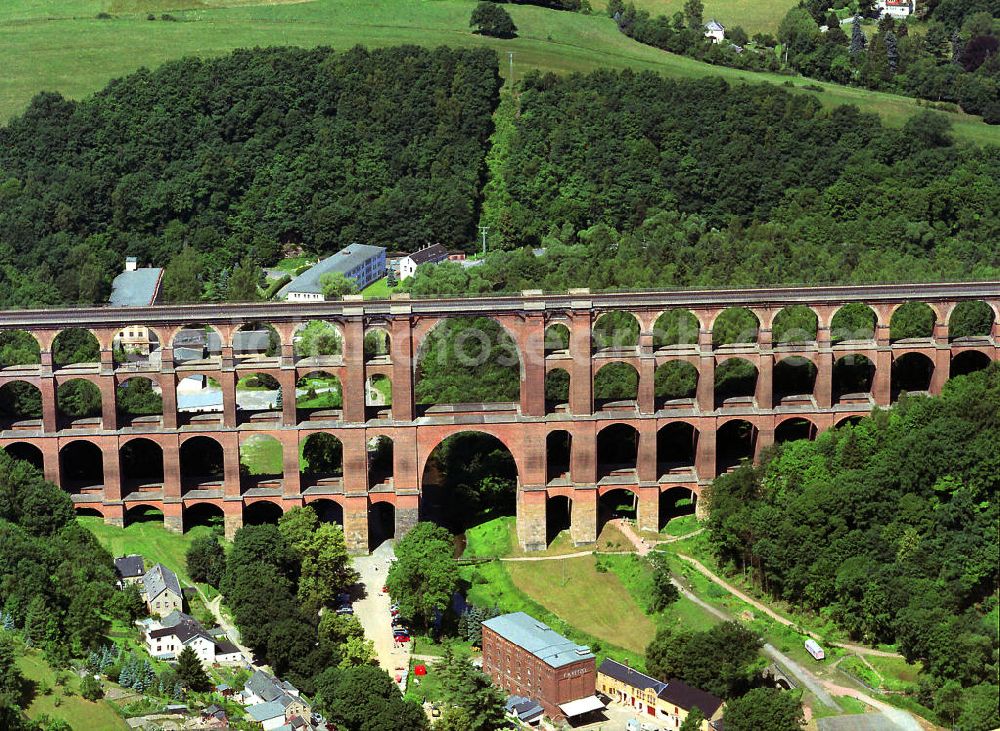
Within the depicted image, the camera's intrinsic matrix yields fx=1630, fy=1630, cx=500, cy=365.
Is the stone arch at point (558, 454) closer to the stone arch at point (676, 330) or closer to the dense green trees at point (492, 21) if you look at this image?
the stone arch at point (676, 330)

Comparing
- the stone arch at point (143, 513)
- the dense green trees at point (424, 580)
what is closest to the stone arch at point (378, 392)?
the stone arch at point (143, 513)

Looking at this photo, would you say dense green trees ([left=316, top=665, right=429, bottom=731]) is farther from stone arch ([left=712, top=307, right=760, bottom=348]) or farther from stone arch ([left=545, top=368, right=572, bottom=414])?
stone arch ([left=712, top=307, right=760, bottom=348])

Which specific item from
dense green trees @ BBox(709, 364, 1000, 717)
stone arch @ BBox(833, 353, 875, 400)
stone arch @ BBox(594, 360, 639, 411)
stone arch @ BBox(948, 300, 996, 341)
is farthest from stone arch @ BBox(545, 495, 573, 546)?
stone arch @ BBox(948, 300, 996, 341)

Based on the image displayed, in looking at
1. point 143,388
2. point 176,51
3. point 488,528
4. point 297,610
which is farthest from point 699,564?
point 176,51

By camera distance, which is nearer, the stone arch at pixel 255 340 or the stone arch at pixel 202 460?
the stone arch at pixel 202 460

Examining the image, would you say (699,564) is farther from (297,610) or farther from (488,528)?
(297,610)

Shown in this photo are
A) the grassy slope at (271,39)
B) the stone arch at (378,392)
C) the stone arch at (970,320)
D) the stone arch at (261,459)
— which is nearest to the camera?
the stone arch at (261,459)
